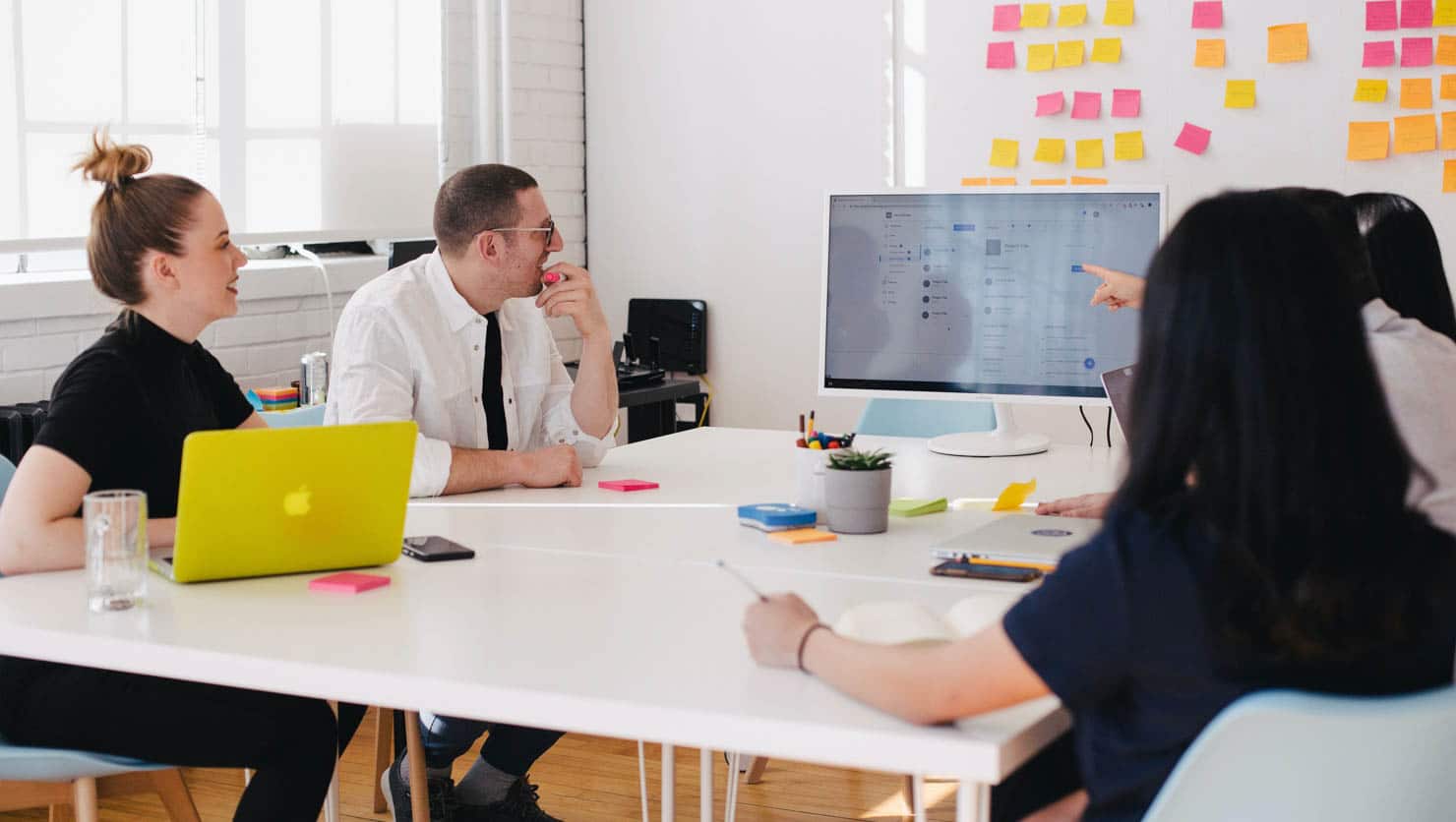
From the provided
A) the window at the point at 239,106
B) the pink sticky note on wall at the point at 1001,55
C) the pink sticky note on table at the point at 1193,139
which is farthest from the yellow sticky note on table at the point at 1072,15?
the window at the point at 239,106

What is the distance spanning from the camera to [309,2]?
12.9 feet

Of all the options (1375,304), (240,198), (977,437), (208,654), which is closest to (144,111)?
(240,198)

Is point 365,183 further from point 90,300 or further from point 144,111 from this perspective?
point 90,300

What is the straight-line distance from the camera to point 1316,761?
1.22m

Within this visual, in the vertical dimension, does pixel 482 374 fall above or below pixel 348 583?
above

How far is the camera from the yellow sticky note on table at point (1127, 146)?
4086mm

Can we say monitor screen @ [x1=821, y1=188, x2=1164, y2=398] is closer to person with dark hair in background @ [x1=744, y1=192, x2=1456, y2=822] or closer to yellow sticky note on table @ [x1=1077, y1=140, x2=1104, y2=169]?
yellow sticky note on table @ [x1=1077, y1=140, x2=1104, y2=169]

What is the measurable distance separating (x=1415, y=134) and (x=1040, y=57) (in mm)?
955

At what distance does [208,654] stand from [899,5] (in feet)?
10.9

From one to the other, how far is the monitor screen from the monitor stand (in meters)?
0.10

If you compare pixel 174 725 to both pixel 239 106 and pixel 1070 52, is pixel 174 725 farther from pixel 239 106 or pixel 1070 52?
pixel 1070 52

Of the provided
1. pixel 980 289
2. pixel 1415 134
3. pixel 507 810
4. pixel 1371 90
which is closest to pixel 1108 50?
pixel 1371 90

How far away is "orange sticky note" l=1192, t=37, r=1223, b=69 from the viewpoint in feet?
13.1

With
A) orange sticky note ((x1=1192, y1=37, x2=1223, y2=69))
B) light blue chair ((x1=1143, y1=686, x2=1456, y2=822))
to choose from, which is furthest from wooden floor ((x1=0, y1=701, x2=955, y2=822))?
orange sticky note ((x1=1192, y1=37, x2=1223, y2=69))
